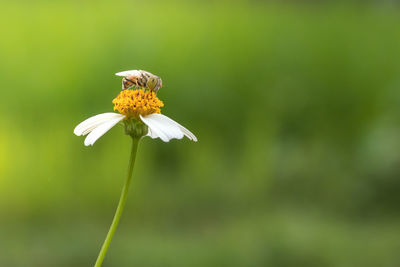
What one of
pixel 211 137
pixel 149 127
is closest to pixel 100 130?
pixel 149 127

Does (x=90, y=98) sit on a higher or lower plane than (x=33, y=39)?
lower

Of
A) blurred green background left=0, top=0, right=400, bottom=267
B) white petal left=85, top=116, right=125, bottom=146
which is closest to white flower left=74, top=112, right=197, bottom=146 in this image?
white petal left=85, top=116, right=125, bottom=146

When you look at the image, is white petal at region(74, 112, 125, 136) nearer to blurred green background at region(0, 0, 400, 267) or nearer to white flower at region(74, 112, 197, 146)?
white flower at region(74, 112, 197, 146)

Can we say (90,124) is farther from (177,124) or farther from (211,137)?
(211,137)

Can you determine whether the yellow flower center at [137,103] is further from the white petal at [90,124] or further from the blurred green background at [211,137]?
the blurred green background at [211,137]

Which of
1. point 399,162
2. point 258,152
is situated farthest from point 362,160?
point 258,152

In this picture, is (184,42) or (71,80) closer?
(71,80)

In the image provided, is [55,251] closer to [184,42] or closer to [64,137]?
[64,137]

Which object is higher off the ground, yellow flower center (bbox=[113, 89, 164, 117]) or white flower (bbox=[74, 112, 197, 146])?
yellow flower center (bbox=[113, 89, 164, 117])

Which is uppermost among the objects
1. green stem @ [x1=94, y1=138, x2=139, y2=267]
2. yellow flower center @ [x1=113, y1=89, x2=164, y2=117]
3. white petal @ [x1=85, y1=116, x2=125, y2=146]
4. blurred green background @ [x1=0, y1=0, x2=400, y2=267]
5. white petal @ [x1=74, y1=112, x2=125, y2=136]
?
blurred green background @ [x1=0, y1=0, x2=400, y2=267]
